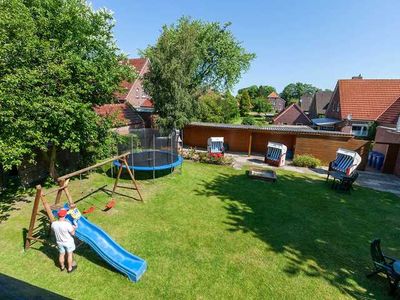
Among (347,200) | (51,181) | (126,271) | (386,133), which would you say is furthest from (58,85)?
(386,133)

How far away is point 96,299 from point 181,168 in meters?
10.4

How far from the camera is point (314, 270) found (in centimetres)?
678

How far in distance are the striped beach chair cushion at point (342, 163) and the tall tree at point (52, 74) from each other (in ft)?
47.7

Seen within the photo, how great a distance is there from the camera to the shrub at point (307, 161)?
57.7ft

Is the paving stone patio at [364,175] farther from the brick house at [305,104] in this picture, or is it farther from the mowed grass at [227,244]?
the brick house at [305,104]

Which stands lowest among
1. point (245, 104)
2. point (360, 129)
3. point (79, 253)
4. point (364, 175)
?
point (79, 253)

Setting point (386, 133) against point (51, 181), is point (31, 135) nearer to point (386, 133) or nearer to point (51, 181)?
point (51, 181)

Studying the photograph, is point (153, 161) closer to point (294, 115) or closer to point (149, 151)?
point (149, 151)

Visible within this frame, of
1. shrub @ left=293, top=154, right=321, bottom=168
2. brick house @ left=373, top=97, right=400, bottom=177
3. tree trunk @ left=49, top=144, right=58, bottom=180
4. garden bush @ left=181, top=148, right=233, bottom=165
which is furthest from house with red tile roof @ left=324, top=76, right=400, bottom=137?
tree trunk @ left=49, top=144, right=58, bottom=180

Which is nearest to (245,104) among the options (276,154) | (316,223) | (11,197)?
(276,154)

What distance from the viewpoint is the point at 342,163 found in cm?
1552

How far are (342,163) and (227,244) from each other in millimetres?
11781

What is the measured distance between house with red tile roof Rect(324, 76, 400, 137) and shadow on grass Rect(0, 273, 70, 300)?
31.1 metres

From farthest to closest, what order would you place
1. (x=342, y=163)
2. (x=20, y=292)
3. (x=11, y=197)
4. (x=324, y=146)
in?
(x=324, y=146)
(x=342, y=163)
(x=11, y=197)
(x=20, y=292)
